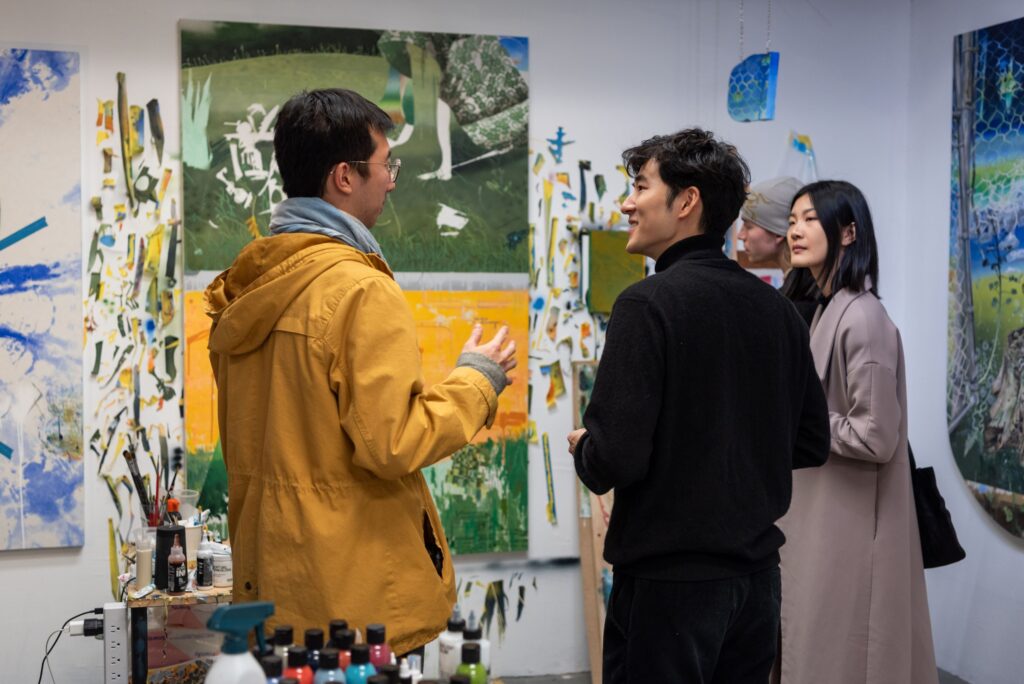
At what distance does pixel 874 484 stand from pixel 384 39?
2.24m

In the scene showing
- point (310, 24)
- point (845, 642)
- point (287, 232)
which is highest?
point (310, 24)

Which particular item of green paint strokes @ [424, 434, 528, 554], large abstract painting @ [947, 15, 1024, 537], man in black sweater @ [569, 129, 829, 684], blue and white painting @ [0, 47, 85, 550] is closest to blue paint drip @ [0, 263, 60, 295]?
blue and white painting @ [0, 47, 85, 550]

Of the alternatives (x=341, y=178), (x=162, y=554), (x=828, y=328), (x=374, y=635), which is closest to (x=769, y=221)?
(x=828, y=328)

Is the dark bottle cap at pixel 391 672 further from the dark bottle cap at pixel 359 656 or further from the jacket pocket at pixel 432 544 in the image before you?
the jacket pocket at pixel 432 544

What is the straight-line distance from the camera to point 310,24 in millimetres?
3627

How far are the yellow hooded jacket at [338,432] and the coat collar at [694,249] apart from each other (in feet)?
1.54

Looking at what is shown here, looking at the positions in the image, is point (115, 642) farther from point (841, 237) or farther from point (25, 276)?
point (841, 237)

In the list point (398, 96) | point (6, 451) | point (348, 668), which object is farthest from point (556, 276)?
point (348, 668)

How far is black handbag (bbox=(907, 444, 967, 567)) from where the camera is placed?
10.1 feet

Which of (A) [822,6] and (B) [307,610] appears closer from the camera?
(B) [307,610]

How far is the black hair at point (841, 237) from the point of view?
3.06 m

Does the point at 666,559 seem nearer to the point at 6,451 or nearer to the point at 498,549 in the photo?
the point at 498,549

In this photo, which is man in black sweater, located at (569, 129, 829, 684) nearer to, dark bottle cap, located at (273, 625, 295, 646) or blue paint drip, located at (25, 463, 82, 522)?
dark bottle cap, located at (273, 625, 295, 646)

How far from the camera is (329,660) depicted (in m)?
1.50
